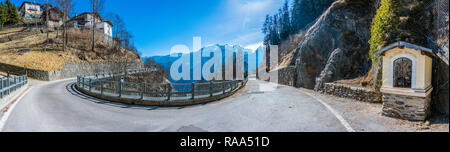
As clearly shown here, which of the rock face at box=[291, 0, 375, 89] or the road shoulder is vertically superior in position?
the rock face at box=[291, 0, 375, 89]

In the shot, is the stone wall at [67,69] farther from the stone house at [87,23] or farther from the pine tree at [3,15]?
the pine tree at [3,15]

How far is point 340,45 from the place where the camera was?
47.3 feet

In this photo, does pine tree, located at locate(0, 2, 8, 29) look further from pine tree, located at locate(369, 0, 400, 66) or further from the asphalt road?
pine tree, located at locate(369, 0, 400, 66)

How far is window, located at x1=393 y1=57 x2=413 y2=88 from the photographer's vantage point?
6.69 metres

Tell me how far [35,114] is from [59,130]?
2.73 m

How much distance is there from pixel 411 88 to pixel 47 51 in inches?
1768

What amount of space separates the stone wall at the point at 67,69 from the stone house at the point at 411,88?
105ft

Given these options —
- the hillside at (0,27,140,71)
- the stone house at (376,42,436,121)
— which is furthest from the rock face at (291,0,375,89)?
the hillside at (0,27,140,71)

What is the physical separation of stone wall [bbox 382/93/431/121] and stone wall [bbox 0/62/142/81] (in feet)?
105

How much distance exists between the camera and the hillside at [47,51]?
23281 millimetres

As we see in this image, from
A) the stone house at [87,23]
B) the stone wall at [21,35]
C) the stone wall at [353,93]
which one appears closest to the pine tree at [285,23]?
the stone wall at [353,93]

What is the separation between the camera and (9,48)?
91.4 feet
